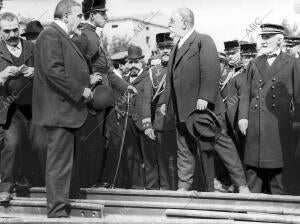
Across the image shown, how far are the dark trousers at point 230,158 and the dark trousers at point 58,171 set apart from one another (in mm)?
2253

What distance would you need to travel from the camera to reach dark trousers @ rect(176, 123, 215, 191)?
7035mm

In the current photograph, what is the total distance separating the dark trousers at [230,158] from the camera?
295 inches

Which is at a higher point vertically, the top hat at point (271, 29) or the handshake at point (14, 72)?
the top hat at point (271, 29)

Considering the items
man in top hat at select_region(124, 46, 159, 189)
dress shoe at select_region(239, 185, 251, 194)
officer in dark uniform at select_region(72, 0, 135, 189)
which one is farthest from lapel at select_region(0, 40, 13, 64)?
dress shoe at select_region(239, 185, 251, 194)

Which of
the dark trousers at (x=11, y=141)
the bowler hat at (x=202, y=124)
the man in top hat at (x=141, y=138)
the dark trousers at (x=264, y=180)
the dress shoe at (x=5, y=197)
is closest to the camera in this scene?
the dress shoe at (x=5, y=197)

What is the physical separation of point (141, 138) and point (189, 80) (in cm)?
216

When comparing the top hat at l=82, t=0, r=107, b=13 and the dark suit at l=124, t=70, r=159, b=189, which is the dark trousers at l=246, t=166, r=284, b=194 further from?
the top hat at l=82, t=0, r=107, b=13

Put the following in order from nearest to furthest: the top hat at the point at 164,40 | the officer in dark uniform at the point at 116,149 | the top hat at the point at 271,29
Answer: the top hat at the point at 271,29, the officer in dark uniform at the point at 116,149, the top hat at the point at 164,40

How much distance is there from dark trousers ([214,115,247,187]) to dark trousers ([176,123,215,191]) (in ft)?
1.52

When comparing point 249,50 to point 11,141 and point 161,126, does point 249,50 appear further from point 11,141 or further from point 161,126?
point 11,141

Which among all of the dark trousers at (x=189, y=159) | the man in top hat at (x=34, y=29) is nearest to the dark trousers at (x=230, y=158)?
the dark trousers at (x=189, y=159)

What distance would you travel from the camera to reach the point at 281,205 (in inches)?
243

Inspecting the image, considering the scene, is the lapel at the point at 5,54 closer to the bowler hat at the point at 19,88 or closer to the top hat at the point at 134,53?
the bowler hat at the point at 19,88

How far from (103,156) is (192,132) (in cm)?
146
